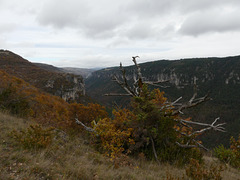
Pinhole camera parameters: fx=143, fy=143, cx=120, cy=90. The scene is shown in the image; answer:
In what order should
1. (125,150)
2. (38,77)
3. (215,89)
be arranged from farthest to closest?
(215,89), (38,77), (125,150)

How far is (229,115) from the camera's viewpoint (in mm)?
108188

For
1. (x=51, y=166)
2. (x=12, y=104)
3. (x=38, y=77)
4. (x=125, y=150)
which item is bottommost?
(x=125, y=150)

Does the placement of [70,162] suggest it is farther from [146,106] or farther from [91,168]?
[146,106]

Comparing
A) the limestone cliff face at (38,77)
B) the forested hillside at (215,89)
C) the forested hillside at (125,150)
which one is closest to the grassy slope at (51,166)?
the forested hillside at (125,150)

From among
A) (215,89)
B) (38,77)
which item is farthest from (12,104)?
(215,89)

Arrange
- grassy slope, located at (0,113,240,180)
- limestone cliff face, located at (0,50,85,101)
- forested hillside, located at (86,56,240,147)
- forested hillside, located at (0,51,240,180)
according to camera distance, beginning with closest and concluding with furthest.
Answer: grassy slope, located at (0,113,240,180) < forested hillside, located at (0,51,240,180) < limestone cliff face, located at (0,50,85,101) < forested hillside, located at (86,56,240,147)

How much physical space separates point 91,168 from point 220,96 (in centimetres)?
15488

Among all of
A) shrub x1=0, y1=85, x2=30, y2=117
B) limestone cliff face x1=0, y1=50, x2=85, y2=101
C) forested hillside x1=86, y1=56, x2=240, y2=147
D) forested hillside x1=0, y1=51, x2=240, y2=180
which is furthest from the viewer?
forested hillside x1=86, y1=56, x2=240, y2=147

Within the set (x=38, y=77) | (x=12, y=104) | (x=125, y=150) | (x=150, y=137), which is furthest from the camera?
(x=38, y=77)

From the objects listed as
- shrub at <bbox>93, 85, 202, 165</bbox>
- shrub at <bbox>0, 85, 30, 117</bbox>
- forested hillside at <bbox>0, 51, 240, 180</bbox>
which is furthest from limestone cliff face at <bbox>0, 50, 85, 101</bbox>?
shrub at <bbox>93, 85, 202, 165</bbox>

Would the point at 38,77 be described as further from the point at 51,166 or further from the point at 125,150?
the point at 51,166

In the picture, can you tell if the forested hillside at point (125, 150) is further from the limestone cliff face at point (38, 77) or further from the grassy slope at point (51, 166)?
the limestone cliff face at point (38, 77)

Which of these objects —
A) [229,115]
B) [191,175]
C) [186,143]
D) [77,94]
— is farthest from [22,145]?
[229,115]

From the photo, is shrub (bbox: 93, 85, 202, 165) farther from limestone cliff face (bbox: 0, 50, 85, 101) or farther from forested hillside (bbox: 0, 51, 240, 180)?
limestone cliff face (bbox: 0, 50, 85, 101)
